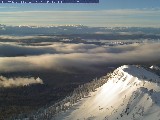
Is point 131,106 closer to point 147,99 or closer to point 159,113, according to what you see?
point 147,99

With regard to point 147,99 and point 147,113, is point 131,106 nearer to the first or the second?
point 147,99

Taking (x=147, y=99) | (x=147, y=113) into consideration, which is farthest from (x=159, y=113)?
(x=147, y=99)

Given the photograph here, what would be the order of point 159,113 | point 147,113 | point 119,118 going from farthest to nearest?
point 119,118
point 147,113
point 159,113

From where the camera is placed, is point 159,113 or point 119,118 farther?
point 119,118

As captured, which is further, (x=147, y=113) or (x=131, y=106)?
(x=131, y=106)

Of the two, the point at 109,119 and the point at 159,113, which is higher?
the point at 159,113

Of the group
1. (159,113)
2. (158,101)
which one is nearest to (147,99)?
(158,101)

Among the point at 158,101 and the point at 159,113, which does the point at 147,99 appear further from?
the point at 159,113

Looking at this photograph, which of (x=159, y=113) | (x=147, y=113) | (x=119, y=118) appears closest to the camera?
(x=159, y=113)
